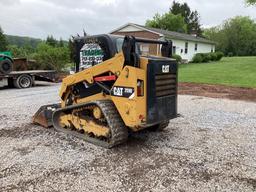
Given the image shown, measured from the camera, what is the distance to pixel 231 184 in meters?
4.03

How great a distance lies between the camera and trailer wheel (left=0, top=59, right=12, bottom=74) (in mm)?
13953

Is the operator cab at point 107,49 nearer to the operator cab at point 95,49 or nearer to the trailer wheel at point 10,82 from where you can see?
the operator cab at point 95,49

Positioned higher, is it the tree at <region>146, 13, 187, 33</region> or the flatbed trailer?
the tree at <region>146, 13, 187, 33</region>

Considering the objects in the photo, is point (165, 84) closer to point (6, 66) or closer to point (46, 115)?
point (46, 115)

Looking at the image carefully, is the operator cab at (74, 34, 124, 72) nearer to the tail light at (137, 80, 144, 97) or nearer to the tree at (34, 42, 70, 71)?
the tail light at (137, 80, 144, 97)

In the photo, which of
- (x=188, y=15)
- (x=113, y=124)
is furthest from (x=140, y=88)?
(x=188, y=15)

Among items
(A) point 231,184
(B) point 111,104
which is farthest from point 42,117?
(A) point 231,184

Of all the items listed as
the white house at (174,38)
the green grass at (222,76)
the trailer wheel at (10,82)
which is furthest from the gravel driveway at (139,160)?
the white house at (174,38)

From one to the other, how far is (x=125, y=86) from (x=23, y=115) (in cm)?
418

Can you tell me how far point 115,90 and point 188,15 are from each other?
66721 millimetres

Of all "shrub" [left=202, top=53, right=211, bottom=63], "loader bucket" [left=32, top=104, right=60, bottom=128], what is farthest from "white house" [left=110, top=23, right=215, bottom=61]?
"loader bucket" [left=32, top=104, right=60, bottom=128]

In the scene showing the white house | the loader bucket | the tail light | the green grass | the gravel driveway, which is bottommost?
the gravel driveway

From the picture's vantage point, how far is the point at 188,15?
224 ft

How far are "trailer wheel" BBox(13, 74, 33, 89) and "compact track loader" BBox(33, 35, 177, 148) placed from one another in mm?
8653
